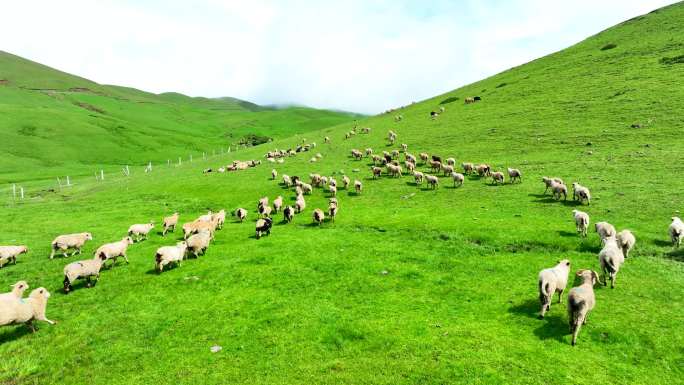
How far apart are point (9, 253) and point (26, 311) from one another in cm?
1251

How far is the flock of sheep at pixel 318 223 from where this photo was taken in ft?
45.9

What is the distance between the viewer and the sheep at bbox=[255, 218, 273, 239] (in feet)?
87.5

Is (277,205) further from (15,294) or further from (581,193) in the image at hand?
(581,193)

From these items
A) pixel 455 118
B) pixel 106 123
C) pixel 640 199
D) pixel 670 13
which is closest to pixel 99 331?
pixel 640 199

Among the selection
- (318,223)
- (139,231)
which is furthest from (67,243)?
(318,223)

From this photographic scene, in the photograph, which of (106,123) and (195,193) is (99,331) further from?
(106,123)

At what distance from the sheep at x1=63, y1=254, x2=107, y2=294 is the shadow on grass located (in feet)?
11.2

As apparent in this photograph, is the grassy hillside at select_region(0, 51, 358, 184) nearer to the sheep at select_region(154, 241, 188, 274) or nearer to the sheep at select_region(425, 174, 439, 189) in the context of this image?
the sheep at select_region(154, 241, 188, 274)

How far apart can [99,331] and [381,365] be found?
11.5m

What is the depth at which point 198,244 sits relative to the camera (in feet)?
75.9

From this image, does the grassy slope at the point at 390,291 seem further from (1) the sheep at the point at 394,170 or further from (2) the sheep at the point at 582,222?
(1) the sheep at the point at 394,170

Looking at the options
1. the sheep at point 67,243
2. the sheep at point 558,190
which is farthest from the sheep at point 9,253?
the sheep at point 558,190

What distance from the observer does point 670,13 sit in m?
76.1

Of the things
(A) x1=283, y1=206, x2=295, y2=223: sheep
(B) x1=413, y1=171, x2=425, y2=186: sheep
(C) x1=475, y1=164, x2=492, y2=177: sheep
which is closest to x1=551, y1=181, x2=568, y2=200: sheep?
(C) x1=475, y1=164, x2=492, y2=177: sheep
